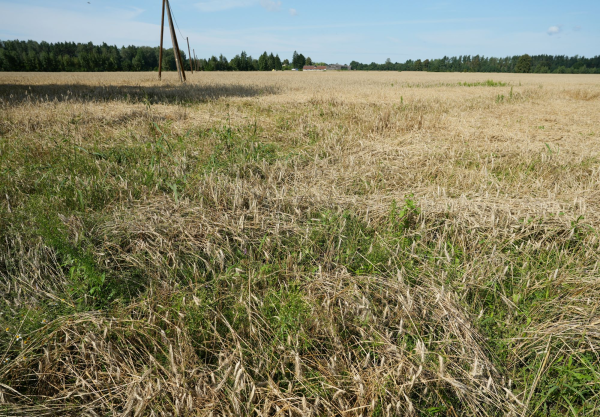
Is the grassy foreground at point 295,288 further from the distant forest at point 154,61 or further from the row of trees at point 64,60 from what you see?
the row of trees at point 64,60

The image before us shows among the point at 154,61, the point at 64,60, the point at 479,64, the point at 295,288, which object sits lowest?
the point at 295,288

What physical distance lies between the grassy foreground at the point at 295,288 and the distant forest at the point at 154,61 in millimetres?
40182

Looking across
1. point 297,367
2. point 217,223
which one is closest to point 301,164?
point 217,223

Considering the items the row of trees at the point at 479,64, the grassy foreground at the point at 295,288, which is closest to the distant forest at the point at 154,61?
the row of trees at the point at 479,64

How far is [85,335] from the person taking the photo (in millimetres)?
1707

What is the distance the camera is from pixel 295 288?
2.20m

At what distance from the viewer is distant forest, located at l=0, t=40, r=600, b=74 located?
213 feet

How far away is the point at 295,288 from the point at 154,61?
4185 inches

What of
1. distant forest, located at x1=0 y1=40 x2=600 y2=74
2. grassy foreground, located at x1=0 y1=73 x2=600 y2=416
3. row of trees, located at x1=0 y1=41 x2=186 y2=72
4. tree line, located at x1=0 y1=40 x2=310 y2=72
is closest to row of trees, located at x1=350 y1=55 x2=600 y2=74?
distant forest, located at x1=0 y1=40 x2=600 y2=74

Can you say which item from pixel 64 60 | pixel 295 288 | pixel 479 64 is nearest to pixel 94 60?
pixel 64 60

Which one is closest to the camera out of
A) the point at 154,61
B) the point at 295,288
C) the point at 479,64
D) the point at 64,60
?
A: the point at 295,288

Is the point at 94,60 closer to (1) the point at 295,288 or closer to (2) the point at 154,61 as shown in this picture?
(2) the point at 154,61

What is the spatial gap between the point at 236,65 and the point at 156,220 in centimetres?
8648

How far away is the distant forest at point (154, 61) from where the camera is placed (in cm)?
6488
